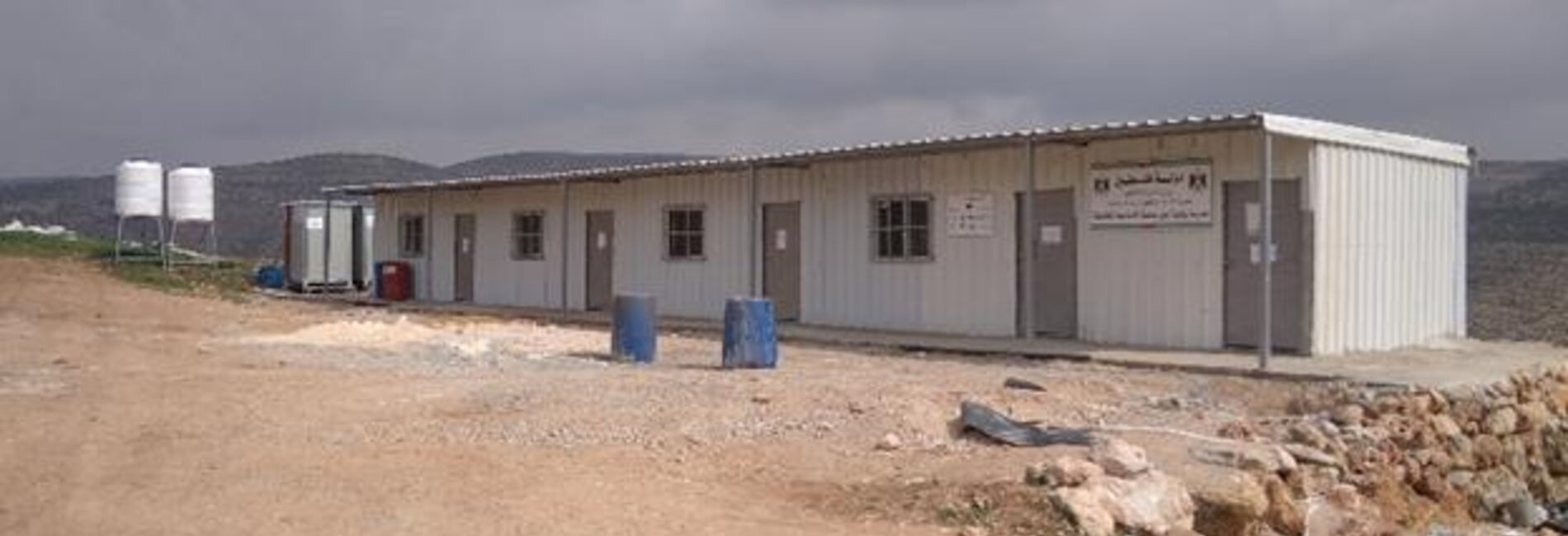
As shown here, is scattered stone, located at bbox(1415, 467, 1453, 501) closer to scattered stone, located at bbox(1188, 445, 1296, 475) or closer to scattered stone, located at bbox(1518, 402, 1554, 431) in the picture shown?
scattered stone, located at bbox(1518, 402, 1554, 431)

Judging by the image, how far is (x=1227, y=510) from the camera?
9.10 metres

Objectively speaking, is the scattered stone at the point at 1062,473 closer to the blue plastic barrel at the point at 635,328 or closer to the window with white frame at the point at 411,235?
the blue plastic barrel at the point at 635,328

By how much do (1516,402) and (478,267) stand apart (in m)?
19.8

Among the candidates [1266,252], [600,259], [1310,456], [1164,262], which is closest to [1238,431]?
[1310,456]

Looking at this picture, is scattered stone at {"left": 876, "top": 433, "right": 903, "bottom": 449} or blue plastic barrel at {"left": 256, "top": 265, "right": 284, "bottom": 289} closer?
scattered stone at {"left": 876, "top": 433, "right": 903, "bottom": 449}

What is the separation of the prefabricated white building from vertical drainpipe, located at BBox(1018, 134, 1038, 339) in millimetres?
36

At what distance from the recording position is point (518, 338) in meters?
19.7

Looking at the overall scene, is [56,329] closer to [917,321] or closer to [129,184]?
[917,321]

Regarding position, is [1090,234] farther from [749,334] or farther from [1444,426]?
[1444,426]

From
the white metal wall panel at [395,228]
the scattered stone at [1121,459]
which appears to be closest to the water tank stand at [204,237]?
the white metal wall panel at [395,228]

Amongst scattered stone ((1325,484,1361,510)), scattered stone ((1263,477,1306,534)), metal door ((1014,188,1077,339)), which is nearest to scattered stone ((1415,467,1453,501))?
scattered stone ((1325,484,1361,510))

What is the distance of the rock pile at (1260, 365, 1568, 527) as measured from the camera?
11.5 meters

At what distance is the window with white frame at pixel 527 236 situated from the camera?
28.5 m

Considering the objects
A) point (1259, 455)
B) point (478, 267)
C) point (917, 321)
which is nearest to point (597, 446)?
point (1259, 455)
